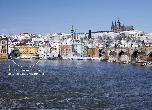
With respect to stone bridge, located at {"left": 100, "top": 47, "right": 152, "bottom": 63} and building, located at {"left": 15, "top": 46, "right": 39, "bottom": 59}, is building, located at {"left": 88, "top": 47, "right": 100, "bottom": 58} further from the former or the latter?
stone bridge, located at {"left": 100, "top": 47, "right": 152, "bottom": 63}

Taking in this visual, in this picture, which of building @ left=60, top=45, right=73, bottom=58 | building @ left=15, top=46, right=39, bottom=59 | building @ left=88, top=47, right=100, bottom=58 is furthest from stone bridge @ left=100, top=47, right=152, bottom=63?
building @ left=15, top=46, right=39, bottom=59

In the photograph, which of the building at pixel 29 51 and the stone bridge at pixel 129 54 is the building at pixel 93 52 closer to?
the building at pixel 29 51

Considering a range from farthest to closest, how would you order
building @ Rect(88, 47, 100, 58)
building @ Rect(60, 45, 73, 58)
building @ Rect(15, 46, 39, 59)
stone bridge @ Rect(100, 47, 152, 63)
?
1. building @ Rect(60, 45, 73, 58)
2. building @ Rect(88, 47, 100, 58)
3. building @ Rect(15, 46, 39, 59)
4. stone bridge @ Rect(100, 47, 152, 63)

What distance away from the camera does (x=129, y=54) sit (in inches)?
4569

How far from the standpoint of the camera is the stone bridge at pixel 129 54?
358 feet

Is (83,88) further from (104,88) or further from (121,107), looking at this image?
(121,107)

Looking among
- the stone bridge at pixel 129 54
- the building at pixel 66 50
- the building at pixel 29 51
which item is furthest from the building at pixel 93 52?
the stone bridge at pixel 129 54

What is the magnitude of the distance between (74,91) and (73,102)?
24.0ft

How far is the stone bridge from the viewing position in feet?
358

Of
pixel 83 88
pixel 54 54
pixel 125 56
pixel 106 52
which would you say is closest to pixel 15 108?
pixel 83 88

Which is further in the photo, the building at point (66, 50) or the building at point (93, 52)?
the building at point (66, 50)

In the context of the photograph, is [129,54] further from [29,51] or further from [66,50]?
[29,51]

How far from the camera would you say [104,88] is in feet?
142

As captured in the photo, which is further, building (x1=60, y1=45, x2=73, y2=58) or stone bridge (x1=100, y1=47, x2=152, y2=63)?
building (x1=60, y1=45, x2=73, y2=58)
